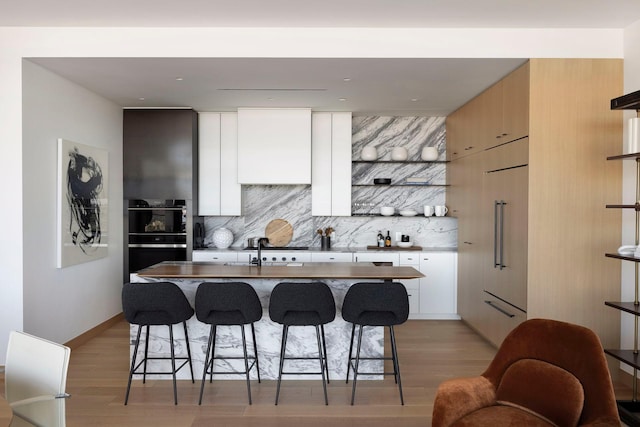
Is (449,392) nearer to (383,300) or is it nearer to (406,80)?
(383,300)

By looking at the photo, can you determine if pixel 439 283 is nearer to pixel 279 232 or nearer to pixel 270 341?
pixel 279 232

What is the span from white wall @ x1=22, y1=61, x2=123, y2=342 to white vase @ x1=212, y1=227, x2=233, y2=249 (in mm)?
1331

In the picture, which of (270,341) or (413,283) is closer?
(270,341)

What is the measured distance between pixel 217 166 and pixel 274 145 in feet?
2.80

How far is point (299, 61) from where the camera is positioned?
13.8 feet

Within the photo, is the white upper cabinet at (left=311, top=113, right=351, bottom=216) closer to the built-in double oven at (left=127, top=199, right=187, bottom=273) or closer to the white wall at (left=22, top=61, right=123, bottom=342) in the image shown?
the built-in double oven at (left=127, top=199, right=187, bottom=273)

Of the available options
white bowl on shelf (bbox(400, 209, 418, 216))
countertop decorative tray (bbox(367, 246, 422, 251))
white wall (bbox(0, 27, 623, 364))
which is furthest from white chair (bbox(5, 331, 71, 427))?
white bowl on shelf (bbox(400, 209, 418, 216))

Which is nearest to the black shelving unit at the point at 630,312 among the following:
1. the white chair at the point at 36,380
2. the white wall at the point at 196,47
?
the white wall at the point at 196,47

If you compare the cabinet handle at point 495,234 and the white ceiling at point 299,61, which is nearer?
the white ceiling at point 299,61

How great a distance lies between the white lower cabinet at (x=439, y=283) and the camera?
6156 millimetres

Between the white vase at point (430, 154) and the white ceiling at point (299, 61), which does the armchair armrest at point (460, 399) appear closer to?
the white ceiling at point (299, 61)

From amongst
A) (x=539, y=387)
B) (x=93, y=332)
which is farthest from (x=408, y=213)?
(x=539, y=387)

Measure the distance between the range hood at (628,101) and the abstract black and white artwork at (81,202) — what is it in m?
4.68

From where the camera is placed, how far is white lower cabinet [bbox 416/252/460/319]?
616cm
